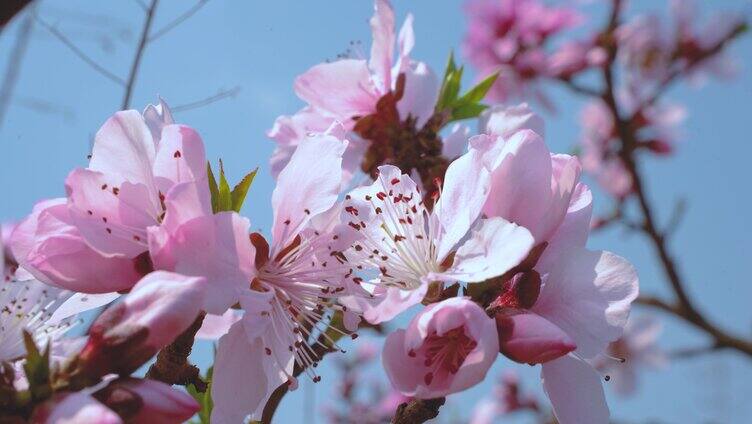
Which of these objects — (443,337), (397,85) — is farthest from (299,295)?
(397,85)

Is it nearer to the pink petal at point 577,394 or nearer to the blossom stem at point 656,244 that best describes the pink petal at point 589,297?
the pink petal at point 577,394

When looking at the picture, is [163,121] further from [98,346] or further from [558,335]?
[558,335]

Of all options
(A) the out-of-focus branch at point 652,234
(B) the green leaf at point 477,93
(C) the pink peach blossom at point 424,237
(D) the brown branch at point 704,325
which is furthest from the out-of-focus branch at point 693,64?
(C) the pink peach blossom at point 424,237

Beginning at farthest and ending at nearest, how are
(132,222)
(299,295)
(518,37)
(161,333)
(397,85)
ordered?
(518,37), (397,85), (299,295), (132,222), (161,333)

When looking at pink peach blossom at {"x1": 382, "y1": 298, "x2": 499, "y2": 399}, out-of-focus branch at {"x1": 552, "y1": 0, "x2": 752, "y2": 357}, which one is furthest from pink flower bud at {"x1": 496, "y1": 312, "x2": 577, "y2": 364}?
out-of-focus branch at {"x1": 552, "y1": 0, "x2": 752, "y2": 357}

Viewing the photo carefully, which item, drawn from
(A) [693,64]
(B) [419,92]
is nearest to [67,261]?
(B) [419,92]

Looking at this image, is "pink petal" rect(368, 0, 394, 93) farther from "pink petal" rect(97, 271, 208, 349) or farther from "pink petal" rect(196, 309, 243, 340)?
"pink petal" rect(97, 271, 208, 349)
